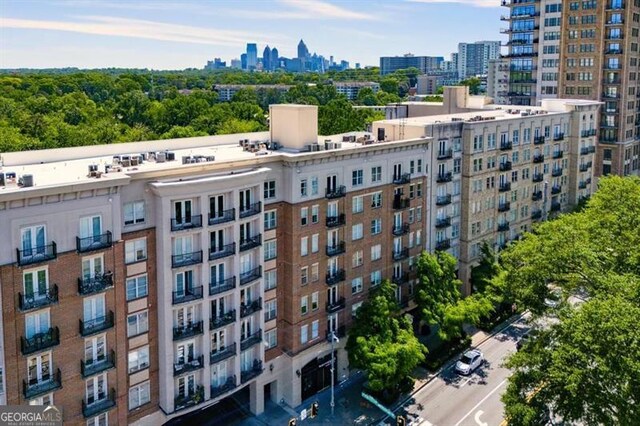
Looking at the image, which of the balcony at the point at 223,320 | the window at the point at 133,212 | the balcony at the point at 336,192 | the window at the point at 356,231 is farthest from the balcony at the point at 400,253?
the window at the point at 133,212

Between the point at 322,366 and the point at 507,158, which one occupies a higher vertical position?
the point at 507,158

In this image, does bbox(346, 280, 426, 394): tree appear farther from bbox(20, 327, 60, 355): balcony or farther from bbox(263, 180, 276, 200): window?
bbox(20, 327, 60, 355): balcony

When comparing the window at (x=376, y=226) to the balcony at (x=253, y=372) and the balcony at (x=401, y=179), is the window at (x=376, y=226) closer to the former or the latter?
the balcony at (x=401, y=179)

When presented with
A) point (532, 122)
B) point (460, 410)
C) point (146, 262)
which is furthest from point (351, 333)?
point (532, 122)

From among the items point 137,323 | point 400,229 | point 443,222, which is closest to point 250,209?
point 137,323

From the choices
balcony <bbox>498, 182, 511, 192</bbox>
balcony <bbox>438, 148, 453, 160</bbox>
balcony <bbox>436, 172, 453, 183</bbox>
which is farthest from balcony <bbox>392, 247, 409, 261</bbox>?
balcony <bbox>498, 182, 511, 192</bbox>

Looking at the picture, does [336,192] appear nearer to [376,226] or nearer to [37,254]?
[376,226]

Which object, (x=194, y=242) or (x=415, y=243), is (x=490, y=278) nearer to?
(x=415, y=243)
